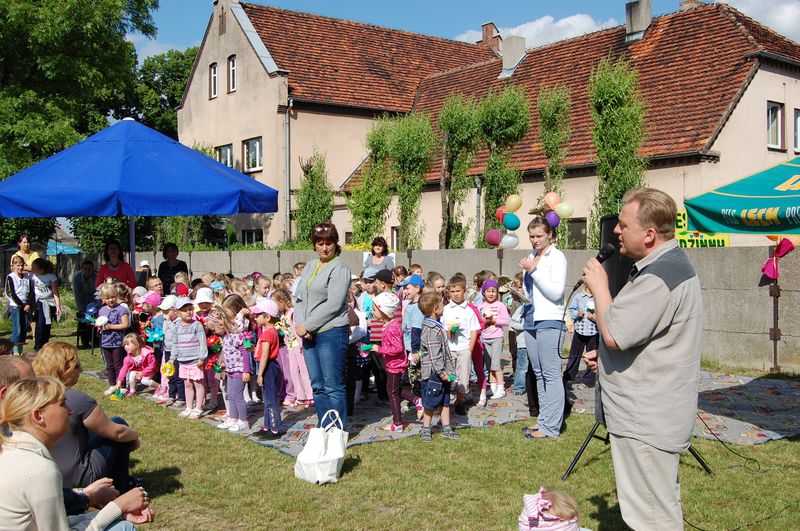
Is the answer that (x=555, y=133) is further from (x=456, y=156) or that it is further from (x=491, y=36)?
(x=491, y=36)

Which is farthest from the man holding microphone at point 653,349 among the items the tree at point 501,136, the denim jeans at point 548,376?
the tree at point 501,136

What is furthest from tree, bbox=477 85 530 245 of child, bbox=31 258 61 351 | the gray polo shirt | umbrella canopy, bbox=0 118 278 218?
the gray polo shirt

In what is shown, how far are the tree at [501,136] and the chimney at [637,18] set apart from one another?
217 inches

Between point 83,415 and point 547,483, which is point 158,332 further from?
point 547,483

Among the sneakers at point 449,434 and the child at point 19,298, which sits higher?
the child at point 19,298

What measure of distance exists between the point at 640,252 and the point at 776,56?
665 inches

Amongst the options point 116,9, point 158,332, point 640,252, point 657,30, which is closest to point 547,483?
point 640,252

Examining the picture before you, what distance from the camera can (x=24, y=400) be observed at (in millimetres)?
3490

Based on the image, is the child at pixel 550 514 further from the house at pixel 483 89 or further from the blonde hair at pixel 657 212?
the house at pixel 483 89

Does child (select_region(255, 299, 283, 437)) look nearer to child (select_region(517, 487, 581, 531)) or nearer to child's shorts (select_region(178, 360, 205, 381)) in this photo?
child's shorts (select_region(178, 360, 205, 381))

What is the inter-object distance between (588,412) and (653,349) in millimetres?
5167

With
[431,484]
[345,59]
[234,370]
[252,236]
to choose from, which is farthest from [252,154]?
[431,484]

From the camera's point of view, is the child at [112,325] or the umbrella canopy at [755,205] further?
the child at [112,325]

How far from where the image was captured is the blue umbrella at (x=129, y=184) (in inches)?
384
